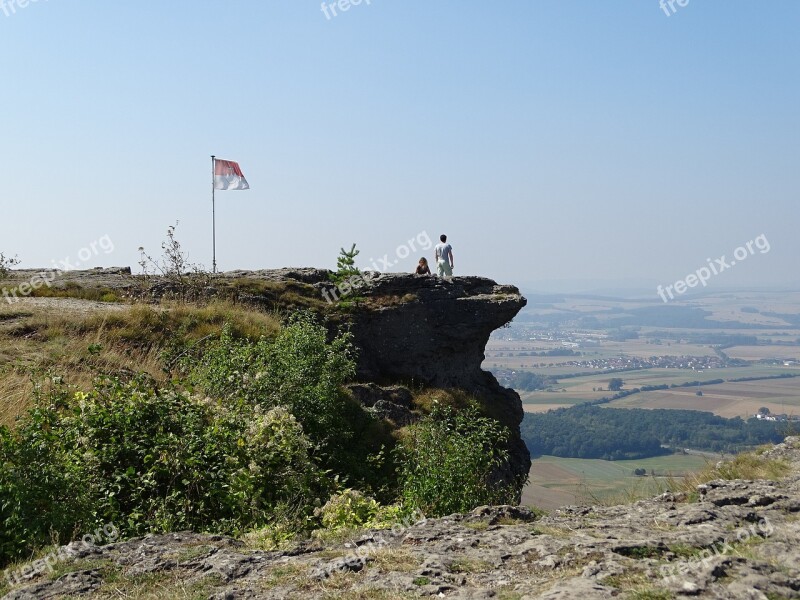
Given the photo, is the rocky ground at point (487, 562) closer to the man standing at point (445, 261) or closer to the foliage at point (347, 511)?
the foliage at point (347, 511)

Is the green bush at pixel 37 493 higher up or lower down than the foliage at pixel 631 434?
higher up

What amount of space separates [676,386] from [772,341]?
97253 mm

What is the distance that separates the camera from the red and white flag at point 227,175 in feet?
72.0

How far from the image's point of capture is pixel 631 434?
45.2 metres

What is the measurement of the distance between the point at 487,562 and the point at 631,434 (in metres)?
43.9

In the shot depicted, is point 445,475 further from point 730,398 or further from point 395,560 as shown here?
point 730,398

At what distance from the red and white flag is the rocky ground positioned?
59.0 feet

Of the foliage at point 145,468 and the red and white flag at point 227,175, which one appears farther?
the red and white flag at point 227,175

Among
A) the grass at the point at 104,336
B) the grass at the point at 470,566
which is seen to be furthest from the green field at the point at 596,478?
the grass at the point at 104,336

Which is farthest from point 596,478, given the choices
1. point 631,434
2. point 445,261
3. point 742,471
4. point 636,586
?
point 636,586

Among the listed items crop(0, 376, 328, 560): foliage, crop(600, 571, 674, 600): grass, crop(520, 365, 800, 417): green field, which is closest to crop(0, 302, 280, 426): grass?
crop(0, 376, 328, 560): foliage

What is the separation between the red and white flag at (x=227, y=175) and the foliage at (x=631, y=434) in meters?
23.8

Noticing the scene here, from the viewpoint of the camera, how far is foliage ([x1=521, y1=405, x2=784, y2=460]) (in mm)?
40375

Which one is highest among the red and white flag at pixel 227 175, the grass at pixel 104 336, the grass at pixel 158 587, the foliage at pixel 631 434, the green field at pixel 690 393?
the red and white flag at pixel 227 175
